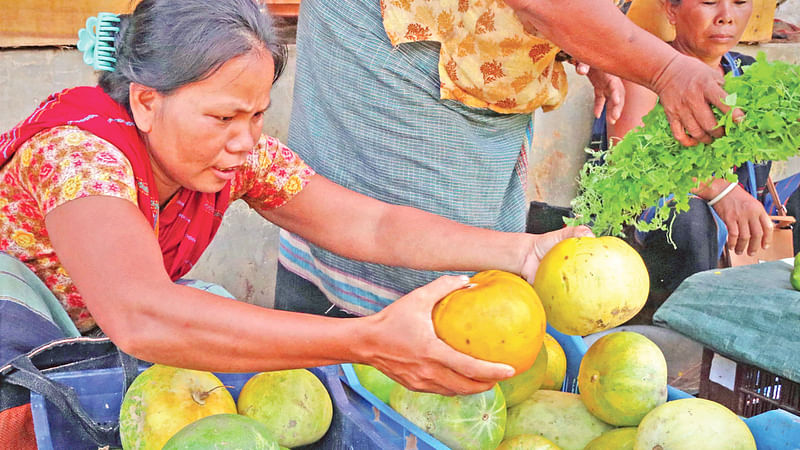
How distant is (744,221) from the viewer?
11.2ft

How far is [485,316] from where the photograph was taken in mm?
1498

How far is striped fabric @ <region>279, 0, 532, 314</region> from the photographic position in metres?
2.42

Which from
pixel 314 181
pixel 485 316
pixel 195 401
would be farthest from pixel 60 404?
pixel 314 181

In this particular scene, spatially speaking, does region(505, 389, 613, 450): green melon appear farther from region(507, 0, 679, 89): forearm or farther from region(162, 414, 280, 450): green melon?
region(507, 0, 679, 89): forearm

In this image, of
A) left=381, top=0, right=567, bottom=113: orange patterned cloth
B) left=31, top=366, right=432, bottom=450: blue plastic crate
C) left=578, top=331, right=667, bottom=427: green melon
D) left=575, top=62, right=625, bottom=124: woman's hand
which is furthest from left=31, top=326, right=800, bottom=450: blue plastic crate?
left=575, top=62, right=625, bottom=124: woman's hand

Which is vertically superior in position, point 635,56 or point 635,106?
point 635,56

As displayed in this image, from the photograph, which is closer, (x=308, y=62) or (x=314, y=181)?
(x=314, y=181)

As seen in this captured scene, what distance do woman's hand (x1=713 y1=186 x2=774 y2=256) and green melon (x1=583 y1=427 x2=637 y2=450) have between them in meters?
2.01

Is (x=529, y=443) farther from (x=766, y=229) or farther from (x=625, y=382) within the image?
(x=766, y=229)

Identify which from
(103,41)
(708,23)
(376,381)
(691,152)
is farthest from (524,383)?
(708,23)

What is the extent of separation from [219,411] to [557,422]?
76cm

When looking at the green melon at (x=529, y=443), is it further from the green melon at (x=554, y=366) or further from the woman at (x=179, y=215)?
the green melon at (x=554, y=366)

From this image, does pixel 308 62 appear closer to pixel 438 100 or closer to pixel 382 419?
pixel 438 100

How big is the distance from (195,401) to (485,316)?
2.10ft
